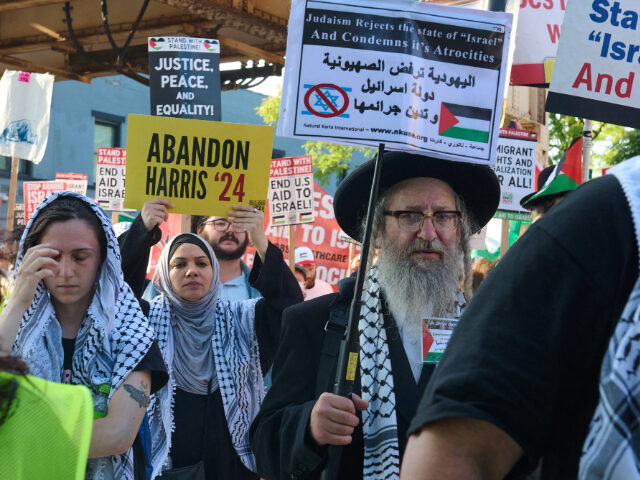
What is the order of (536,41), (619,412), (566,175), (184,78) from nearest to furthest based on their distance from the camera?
1. (619,412)
2. (566,175)
3. (184,78)
4. (536,41)

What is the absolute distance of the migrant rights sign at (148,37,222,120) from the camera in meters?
5.98

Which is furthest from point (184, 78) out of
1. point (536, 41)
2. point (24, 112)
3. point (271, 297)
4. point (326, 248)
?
point (326, 248)

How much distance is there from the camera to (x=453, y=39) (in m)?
3.05

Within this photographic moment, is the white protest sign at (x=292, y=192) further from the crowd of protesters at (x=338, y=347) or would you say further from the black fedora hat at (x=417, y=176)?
the black fedora hat at (x=417, y=176)

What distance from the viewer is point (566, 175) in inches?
192

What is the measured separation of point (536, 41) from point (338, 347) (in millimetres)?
4483

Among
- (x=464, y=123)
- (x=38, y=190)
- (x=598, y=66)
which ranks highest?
(x=598, y=66)

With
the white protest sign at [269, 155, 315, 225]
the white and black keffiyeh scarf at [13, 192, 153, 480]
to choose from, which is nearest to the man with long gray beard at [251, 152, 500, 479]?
the white and black keffiyeh scarf at [13, 192, 153, 480]

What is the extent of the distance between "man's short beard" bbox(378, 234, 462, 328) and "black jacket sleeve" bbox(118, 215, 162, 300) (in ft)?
5.97

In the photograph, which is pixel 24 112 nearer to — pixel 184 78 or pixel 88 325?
pixel 184 78

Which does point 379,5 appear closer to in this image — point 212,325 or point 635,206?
point 635,206

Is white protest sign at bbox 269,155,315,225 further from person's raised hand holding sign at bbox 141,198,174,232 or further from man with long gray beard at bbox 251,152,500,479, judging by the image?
man with long gray beard at bbox 251,152,500,479

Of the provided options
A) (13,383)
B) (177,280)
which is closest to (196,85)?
(177,280)

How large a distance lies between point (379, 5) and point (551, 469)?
215 cm
